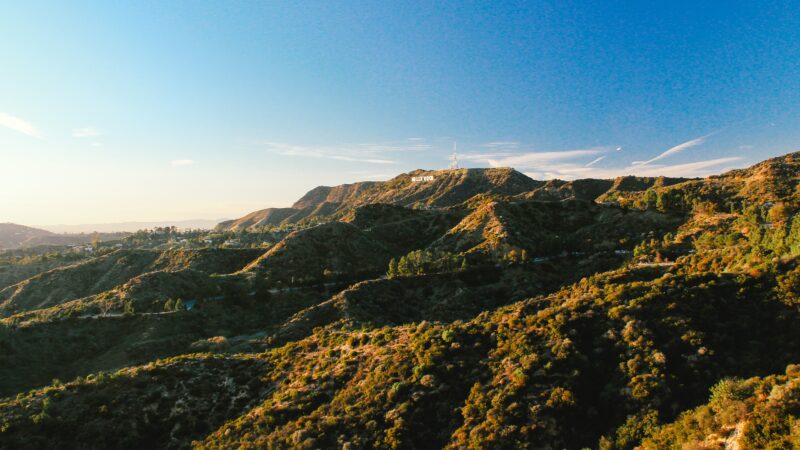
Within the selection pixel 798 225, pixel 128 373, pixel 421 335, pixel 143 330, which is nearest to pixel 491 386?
pixel 421 335

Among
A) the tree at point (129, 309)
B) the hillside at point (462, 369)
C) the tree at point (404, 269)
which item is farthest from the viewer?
the tree at point (404, 269)

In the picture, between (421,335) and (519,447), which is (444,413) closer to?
(519,447)

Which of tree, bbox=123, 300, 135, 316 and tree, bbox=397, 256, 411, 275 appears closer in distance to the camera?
tree, bbox=123, 300, 135, 316

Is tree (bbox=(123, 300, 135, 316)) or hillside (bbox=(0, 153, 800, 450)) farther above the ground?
hillside (bbox=(0, 153, 800, 450))

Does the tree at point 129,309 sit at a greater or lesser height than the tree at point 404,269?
lesser

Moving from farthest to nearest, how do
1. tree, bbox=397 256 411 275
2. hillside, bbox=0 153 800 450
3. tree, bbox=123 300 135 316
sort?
tree, bbox=397 256 411 275 → tree, bbox=123 300 135 316 → hillside, bbox=0 153 800 450

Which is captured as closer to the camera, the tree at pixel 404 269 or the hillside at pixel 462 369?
the hillside at pixel 462 369

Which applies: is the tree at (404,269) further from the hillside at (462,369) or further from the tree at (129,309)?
the tree at (129,309)

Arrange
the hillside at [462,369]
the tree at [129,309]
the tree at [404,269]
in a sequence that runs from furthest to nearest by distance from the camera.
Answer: the tree at [404,269] < the tree at [129,309] < the hillside at [462,369]

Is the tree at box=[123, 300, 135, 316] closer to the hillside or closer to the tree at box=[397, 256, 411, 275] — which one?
the hillside

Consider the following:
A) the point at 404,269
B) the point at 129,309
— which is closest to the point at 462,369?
the point at 404,269

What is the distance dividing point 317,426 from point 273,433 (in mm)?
4487

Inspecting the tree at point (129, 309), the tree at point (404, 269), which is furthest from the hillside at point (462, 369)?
the tree at point (404, 269)

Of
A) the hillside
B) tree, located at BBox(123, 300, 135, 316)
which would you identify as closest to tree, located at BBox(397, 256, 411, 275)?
the hillside
